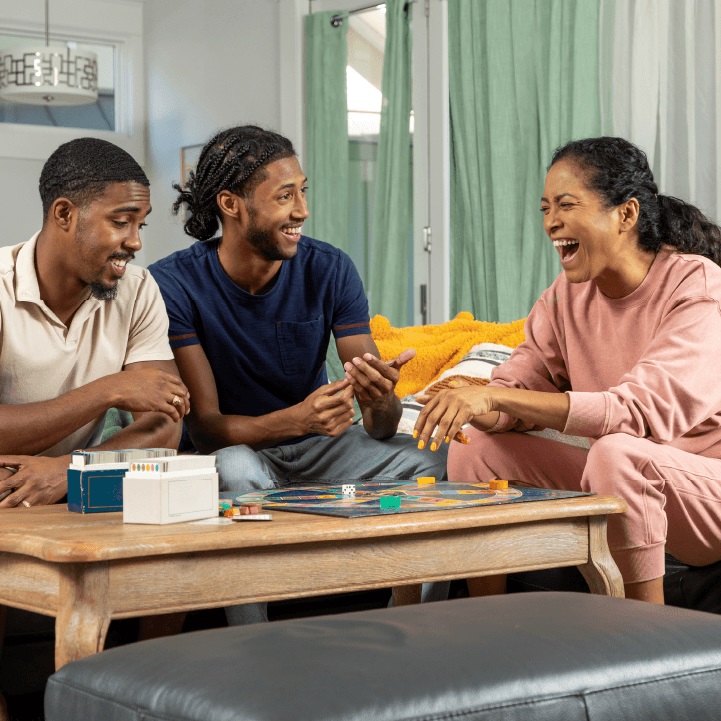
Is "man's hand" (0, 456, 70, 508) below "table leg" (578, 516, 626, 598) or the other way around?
the other way around

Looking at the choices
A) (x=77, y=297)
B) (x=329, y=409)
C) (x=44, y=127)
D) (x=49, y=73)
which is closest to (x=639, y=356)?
(x=329, y=409)

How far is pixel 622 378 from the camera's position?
6.79 feet

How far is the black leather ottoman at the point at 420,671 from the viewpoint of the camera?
3.33 feet

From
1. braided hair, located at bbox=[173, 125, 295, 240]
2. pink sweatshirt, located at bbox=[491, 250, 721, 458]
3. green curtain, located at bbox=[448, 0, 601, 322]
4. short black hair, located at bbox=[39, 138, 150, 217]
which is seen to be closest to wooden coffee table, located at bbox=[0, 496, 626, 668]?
pink sweatshirt, located at bbox=[491, 250, 721, 458]

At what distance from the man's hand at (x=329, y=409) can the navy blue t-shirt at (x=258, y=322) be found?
304 millimetres

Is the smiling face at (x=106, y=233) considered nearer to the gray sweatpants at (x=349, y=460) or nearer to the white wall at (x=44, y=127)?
the gray sweatpants at (x=349, y=460)

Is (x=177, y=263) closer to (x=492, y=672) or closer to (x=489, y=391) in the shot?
(x=489, y=391)

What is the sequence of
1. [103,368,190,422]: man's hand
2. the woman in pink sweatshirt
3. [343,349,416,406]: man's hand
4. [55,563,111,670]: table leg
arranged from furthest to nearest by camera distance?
[343,349,416,406]: man's hand
[103,368,190,422]: man's hand
the woman in pink sweatshirt
[55,563,111,670]: table leg

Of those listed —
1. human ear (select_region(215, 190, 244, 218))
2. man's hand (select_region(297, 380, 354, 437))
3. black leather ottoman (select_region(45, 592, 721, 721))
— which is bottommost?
black leather ottoman (select_region(45, 592, 721, 721))

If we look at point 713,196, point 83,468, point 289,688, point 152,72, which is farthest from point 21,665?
point 152,72

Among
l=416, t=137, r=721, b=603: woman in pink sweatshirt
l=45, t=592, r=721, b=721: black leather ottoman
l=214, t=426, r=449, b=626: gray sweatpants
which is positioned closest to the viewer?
l=45, t=592, r=721, b=721: black leather ottoman

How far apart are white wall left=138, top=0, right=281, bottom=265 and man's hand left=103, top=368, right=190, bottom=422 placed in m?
3.47

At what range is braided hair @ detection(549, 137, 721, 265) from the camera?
2.26m

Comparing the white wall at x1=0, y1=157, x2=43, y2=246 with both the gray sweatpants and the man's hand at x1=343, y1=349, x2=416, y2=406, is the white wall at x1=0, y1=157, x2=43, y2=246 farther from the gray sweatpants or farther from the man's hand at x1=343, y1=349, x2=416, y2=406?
the man's hand at x1=343, y1=349, x2=416, y2=406
